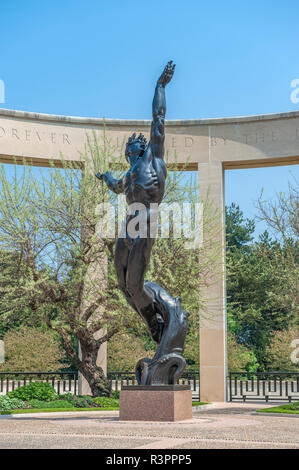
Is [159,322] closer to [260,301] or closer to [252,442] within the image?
[252,442]

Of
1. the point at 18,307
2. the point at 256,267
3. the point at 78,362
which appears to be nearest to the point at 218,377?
the point at 78,362

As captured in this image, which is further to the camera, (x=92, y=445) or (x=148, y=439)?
(x=148, y=439)

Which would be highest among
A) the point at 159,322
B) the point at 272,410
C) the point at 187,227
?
the point at 187,227

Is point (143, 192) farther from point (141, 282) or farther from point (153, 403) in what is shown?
point (153, 403)

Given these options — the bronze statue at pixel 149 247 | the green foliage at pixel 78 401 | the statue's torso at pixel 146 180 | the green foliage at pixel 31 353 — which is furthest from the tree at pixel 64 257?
the green foliage at pixel 31 353

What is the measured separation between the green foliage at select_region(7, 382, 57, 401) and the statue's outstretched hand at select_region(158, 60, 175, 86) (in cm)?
878

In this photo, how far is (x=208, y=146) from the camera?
20031 mm

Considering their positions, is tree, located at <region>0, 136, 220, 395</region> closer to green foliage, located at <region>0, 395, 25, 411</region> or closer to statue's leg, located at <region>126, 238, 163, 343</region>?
green foliage, located at <region>0, 395, 25, 411</region>

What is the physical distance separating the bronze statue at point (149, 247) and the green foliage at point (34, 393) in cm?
576

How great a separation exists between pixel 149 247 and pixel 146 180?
1081 millimetres

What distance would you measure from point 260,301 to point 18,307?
25.3 m

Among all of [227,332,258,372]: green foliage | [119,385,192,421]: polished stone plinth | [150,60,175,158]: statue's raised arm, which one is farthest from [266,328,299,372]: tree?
[150,60,175,158]: statue's raised arm
